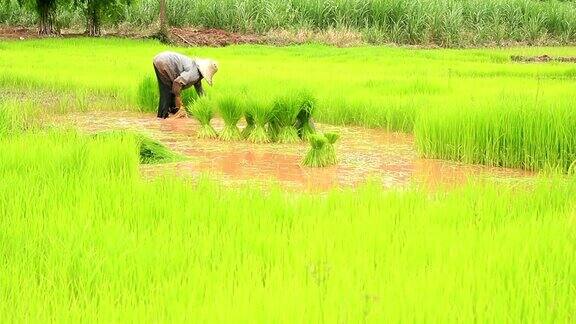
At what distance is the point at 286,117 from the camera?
19.7 feet

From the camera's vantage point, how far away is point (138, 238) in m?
2.87

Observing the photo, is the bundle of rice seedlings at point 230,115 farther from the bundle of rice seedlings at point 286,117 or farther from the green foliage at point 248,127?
the bundle of rice seedlings at point 286,117

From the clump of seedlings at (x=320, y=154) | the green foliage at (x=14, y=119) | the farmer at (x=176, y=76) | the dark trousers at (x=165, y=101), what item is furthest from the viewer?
the dark trousers at (x=165, y=101)

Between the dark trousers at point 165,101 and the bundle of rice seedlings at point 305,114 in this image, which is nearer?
the bundle of rice seedlings at point 305,114

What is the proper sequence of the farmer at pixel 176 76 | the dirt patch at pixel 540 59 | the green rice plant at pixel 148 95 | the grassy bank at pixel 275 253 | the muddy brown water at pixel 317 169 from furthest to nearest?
the dirt patch at pixel 540 59
the green rice plant at pixel 148 95
the farmer at pixel 176 76
the muddy brown water at pixel 317 169
the grassy bank at pixel 275 253

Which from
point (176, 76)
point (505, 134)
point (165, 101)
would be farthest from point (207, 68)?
point (505, 134)

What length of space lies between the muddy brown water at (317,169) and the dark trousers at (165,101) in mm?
627

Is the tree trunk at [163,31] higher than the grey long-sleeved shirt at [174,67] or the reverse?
the reverse

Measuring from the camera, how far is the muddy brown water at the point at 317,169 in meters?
4.60

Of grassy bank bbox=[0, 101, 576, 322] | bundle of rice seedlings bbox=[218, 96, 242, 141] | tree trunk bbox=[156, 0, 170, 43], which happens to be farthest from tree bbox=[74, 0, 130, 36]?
grassy bank bbox=[0, 101, 576, 322]

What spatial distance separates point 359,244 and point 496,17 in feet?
65.2

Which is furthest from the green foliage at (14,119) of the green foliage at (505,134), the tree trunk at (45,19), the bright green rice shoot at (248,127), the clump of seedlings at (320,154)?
the tree trunk at (45,19)

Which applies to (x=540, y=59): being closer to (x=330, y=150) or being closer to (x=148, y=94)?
(x=148, y=94)

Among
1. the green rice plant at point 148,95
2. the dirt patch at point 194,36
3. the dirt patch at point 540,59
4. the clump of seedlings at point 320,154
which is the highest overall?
the clump of seedlings at point 320,154
